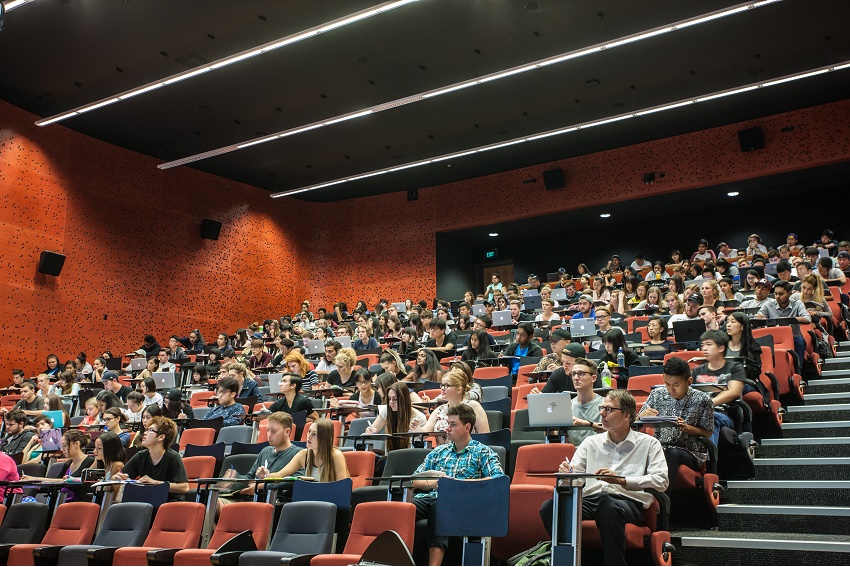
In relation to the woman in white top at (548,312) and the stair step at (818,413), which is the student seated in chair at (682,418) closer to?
the stair step at (818,413)

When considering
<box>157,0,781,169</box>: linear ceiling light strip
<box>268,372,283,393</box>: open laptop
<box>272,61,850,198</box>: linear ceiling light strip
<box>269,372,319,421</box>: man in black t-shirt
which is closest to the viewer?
<box>269,372,319,421</box>: man in black t-shirt

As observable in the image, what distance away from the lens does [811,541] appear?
3.56 metres

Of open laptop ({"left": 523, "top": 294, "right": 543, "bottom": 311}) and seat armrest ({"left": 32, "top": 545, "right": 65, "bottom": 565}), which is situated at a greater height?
open laptop ({"left": 523, "top": 294, "right": 543, "bottom": 311})

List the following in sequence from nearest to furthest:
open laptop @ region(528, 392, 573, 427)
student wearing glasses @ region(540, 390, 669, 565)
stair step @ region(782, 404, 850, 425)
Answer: student wearing glasses @ region(540, 390, 669, 565), open laptop @ region(528, 392, 573, 427), stair step @ region(782, 404, 850, 425)

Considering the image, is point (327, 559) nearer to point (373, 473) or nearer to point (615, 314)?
point (373, 473)

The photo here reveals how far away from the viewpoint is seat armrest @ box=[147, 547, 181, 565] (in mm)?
3898

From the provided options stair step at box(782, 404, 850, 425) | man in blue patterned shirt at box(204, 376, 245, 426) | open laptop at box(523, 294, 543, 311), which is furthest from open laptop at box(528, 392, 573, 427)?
open laptop at box(523, 294, 543, 311)

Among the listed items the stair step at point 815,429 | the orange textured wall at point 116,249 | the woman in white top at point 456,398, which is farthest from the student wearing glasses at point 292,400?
the orange textured wall at point 116,249

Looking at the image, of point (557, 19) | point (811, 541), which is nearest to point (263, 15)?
point (557, 19)

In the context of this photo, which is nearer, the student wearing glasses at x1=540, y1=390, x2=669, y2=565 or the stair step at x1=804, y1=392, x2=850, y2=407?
the student wearing glasses at x1=540, y1=390, x2=669, y2=565

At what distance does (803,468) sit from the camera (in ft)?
14.5

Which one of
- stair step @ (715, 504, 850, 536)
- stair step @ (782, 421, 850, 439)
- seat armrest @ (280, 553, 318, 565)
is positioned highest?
stair step @ (782, 421, 850, 439)

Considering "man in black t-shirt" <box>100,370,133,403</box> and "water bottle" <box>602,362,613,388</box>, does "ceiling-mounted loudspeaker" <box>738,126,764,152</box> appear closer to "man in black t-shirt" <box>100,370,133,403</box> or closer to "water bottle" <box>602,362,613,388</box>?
"water bottle" <box>602,362,613,388</box>

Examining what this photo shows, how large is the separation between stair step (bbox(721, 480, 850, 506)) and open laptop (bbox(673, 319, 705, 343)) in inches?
97.9
